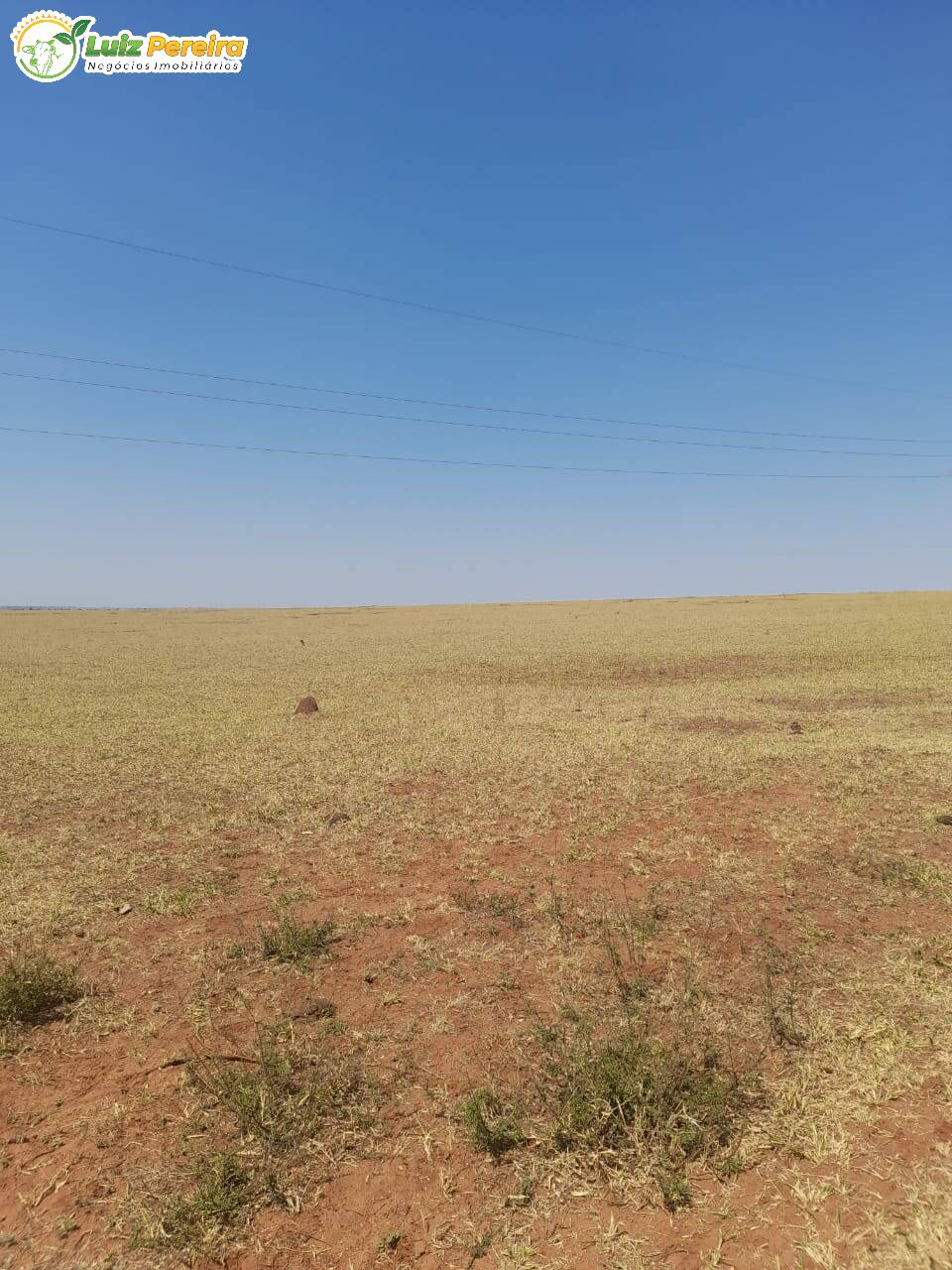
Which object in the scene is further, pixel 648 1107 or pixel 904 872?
pixel 904 872

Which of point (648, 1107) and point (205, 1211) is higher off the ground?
point (648, 1107)

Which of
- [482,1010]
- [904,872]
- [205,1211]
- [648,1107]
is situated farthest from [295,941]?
[904,872]

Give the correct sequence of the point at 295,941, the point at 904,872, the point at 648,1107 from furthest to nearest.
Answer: the point at 904,872, the point at 295,941, the point at 648,1107

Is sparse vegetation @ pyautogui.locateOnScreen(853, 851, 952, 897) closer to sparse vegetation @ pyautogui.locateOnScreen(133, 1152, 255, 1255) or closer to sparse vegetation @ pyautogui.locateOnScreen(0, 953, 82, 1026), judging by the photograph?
sparse vegetation @ pyautogui.locateOnScreen(133, 1152, 255, 1255)

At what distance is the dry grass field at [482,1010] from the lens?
3.39m

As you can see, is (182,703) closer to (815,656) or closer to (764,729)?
(764,729)

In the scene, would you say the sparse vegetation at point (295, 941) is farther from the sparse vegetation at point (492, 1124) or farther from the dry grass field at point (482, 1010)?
the sparse vegetation at point (492, 1124)

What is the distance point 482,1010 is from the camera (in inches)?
203

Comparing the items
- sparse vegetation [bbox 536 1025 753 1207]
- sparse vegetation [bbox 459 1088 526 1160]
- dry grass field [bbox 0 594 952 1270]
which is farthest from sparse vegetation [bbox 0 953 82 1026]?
sparse vegetation [bbox 536 1025 753 1207]

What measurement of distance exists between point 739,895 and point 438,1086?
387 cm

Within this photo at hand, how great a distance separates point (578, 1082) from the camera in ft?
13.4

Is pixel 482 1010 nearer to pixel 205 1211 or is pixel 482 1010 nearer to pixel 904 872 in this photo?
pixel 205 1211

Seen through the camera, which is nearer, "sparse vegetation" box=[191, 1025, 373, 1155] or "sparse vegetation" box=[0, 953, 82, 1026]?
"sparse vegetation" box=[191, 1025, 373, 1155]

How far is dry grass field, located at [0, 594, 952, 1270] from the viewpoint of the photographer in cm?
339
